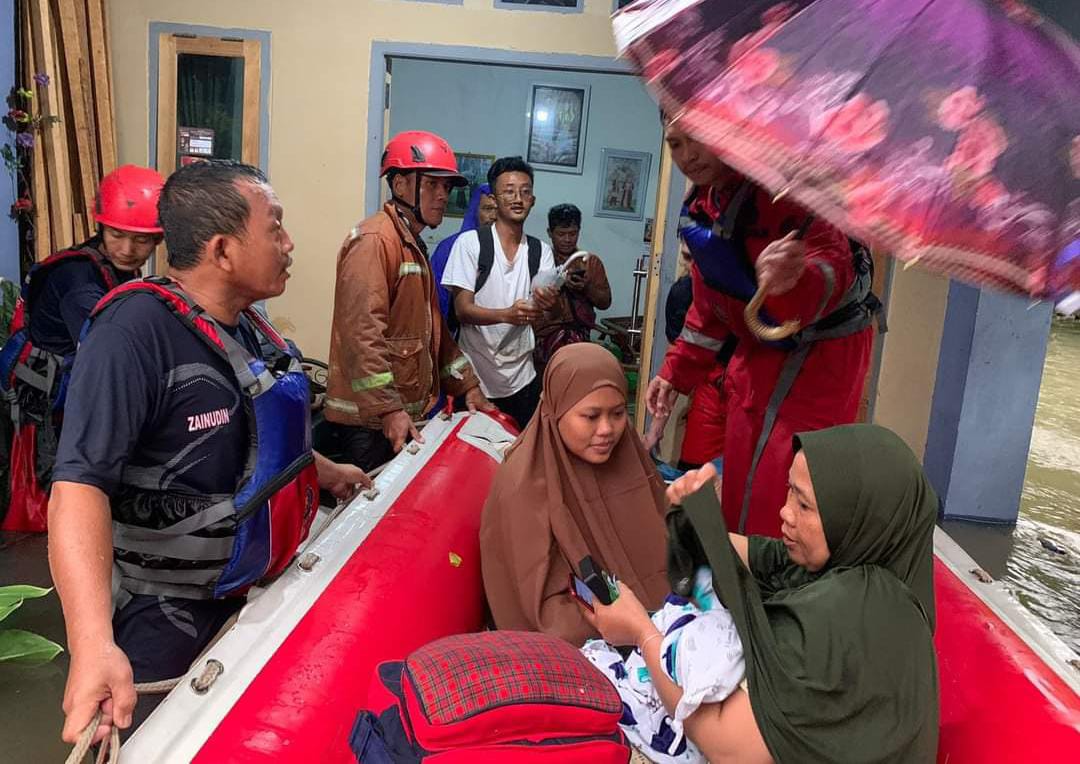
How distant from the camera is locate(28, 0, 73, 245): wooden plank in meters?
4.41

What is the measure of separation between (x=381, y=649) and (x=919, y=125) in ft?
4.57

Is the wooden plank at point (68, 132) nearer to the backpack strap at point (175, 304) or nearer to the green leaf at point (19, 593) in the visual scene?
the green leaf at point (19, 593)

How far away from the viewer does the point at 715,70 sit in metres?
1.26

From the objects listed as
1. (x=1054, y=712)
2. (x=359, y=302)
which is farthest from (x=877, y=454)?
(x=359, y=302)

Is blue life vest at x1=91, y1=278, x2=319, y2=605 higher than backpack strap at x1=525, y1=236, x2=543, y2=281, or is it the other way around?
backpack strap at x1=525, y1=236, x2=543, y2=281

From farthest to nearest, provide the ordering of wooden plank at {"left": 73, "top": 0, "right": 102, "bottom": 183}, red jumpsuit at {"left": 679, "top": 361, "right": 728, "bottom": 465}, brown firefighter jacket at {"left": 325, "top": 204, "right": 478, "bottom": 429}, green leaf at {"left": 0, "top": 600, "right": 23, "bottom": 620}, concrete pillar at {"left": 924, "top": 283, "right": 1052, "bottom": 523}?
wooden plank at {"left": 73, "top": 0, "right": 102, "bottom": 183}
concrete pillar at {"left": 924, "top": 283, "right": 1052, "bottom": 523}
red jumpsuit at {"left": 679, "top": 361, "right": 728, "bottom": 465}
brown firefighter jacket at {"left": 325, "top": 204, "right": 478, "bottom": 429}
green leaf at {"left": 0, "top": 600, "right": 23, "bottom": 620}

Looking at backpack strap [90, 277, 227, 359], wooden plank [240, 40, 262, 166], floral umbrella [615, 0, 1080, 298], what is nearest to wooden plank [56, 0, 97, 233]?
wooden plank [240, 40, 262, 166]

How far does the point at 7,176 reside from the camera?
4.23m

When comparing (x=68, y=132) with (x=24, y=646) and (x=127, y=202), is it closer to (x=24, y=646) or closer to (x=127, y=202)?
(x=127, y=202)

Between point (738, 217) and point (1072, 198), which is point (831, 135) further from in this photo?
point (738, 217)

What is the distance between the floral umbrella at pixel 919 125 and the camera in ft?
3.53

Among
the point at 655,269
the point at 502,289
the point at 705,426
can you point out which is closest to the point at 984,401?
the point at 705,426

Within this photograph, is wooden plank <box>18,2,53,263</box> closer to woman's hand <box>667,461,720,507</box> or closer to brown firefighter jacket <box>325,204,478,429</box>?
brown firefighter jacket <box>325,204,478,429</box>

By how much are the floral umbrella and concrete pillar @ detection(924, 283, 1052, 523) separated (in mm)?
3465
